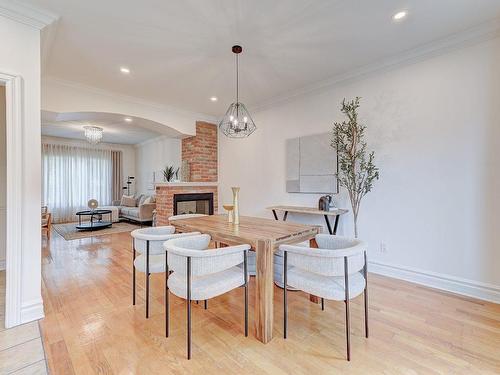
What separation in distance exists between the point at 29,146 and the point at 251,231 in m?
2.01

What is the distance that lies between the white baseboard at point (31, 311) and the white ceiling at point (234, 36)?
8.10 ft

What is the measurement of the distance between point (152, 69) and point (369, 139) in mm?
2973

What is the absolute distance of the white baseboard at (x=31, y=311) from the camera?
2.00 meters

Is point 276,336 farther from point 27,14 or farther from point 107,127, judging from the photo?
point 107,127

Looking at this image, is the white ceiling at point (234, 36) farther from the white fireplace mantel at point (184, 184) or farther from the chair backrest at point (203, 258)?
the chair backrest at point (203, 258)

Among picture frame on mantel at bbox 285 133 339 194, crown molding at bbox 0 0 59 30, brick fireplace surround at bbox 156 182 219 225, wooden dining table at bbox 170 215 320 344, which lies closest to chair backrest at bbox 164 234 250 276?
wooden dining table at bbox 170 215 320 344

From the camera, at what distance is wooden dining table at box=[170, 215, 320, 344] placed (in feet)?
5.83

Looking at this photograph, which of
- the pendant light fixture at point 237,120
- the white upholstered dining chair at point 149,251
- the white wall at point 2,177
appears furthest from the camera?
the white wall at point 2,177

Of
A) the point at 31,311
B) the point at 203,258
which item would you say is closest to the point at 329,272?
the point at 203,258

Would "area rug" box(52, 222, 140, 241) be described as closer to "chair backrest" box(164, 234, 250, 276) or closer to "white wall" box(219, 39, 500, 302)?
"chair backrest" box(164, 234, 250, 276)

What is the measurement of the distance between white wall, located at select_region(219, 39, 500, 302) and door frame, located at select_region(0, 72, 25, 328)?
344cm

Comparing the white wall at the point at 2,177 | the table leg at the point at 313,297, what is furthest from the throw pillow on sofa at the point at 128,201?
the table leg at the point at 313,297

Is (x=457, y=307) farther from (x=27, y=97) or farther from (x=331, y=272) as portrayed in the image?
(x=27, y=97)

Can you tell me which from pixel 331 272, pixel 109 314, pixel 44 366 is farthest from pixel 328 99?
pixel 44 366
